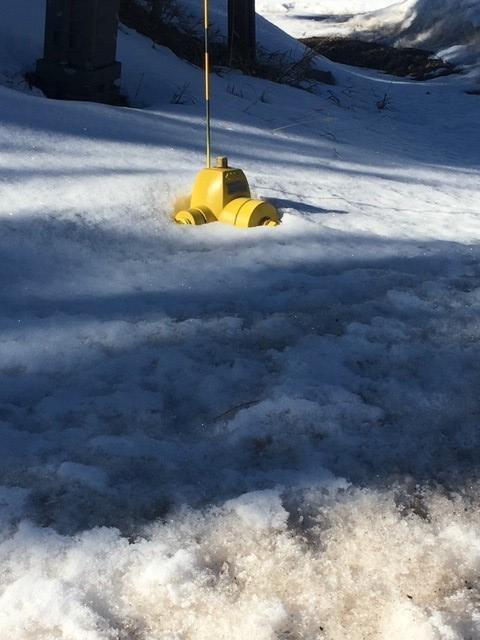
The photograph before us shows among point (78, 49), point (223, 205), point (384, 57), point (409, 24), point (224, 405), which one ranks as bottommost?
point (224, 405)

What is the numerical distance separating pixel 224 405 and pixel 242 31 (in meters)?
7.42

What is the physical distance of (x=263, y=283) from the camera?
11.4 ft

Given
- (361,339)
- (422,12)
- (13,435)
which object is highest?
(422,12)

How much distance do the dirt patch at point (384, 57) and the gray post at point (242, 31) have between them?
506 centimetres

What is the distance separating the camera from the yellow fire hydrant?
4094mm

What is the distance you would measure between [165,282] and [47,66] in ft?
9.80

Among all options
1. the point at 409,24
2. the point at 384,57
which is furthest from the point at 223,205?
the point at 409,24

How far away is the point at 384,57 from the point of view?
15195mm

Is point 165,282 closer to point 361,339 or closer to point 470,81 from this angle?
point 361,339

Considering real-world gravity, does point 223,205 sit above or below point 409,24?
below

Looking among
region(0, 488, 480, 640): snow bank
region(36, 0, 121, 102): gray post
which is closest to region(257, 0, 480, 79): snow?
region(36, 0, 121, 102): gray post

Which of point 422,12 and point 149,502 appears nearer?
point 149,502

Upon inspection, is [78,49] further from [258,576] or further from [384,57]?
[384,57]

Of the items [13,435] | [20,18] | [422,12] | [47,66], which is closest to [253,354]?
[13,435]
